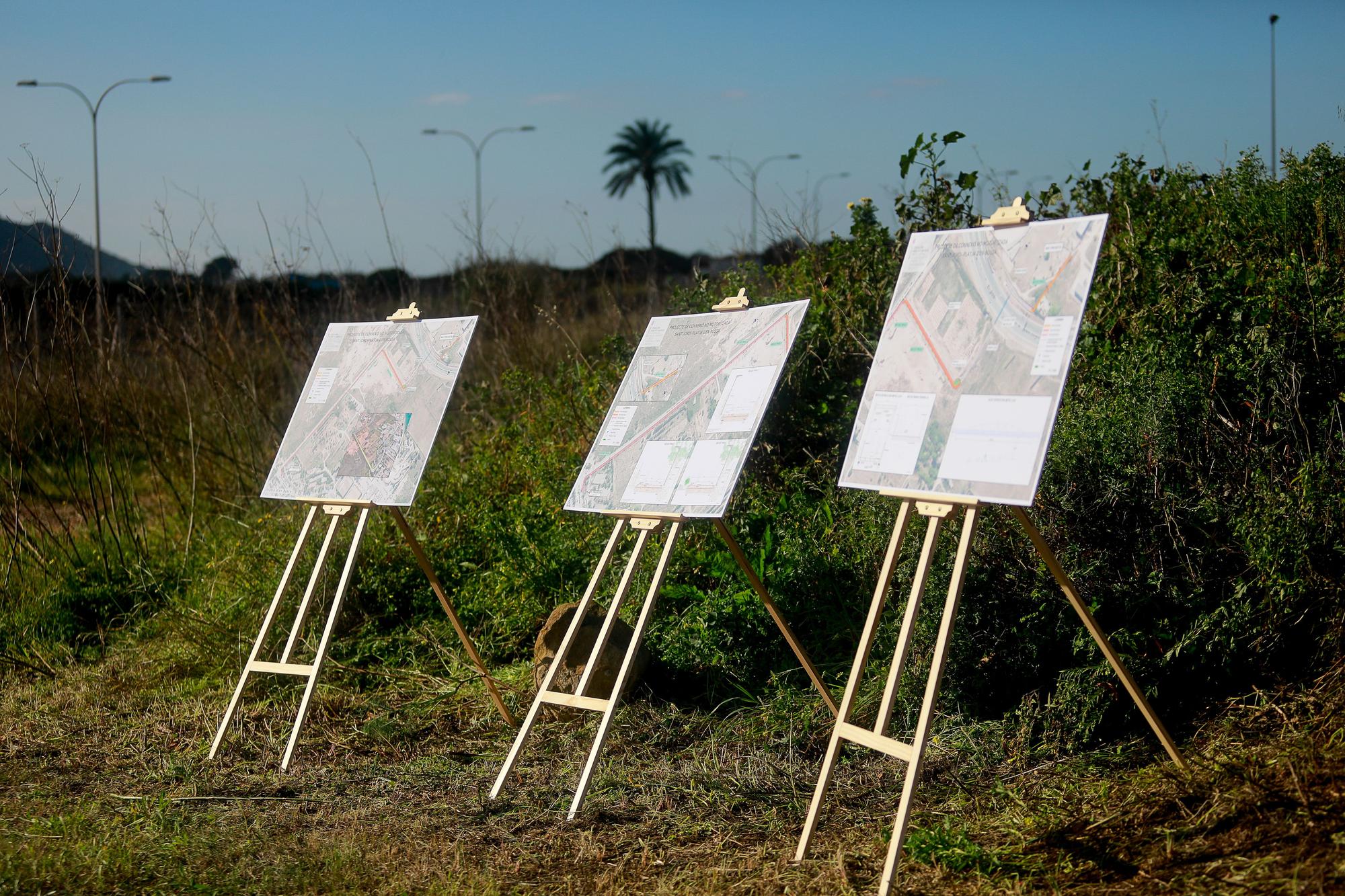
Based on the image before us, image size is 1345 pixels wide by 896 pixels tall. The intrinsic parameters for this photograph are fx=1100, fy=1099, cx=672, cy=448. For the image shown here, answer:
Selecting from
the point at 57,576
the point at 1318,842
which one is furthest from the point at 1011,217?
the point at 57,576

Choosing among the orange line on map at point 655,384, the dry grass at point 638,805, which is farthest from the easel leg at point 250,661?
the orange line on map at point 655,384

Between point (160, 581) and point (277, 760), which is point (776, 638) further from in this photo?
point (160, 581)

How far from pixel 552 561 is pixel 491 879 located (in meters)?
2.01

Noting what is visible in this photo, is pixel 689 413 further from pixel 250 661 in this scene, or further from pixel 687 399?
pixel 250 661

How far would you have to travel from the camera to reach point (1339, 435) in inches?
140

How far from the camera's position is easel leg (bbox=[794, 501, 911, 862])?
2.76 m

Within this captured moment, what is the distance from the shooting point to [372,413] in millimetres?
4051

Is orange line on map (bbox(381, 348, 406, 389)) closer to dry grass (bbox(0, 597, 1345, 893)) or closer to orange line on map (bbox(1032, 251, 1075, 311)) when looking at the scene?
dry grass (bbox(0, 597, 1345, 893))

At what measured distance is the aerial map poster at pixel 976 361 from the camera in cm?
267

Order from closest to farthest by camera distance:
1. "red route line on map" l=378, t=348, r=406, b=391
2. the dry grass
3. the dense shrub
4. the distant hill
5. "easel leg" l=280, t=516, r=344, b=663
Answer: the dry grass
the dense shrub
"easel leg" l=280, t=516, r=344, b=663
"red route line on map" l=378, t=348, r=406, b=391
the distant hill

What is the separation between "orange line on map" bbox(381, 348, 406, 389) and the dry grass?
1269 millimetres

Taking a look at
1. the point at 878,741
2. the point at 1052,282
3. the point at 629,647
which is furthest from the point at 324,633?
the point at 1052,282

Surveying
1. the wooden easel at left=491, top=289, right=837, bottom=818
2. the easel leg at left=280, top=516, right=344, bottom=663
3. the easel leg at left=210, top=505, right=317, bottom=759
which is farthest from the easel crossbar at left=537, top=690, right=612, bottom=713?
the easel leg at left=210, top=505, right=317, bottom=759

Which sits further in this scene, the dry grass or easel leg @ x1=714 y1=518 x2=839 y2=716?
easel leg @ x1=714 y1=518 x2=839 y2=716
